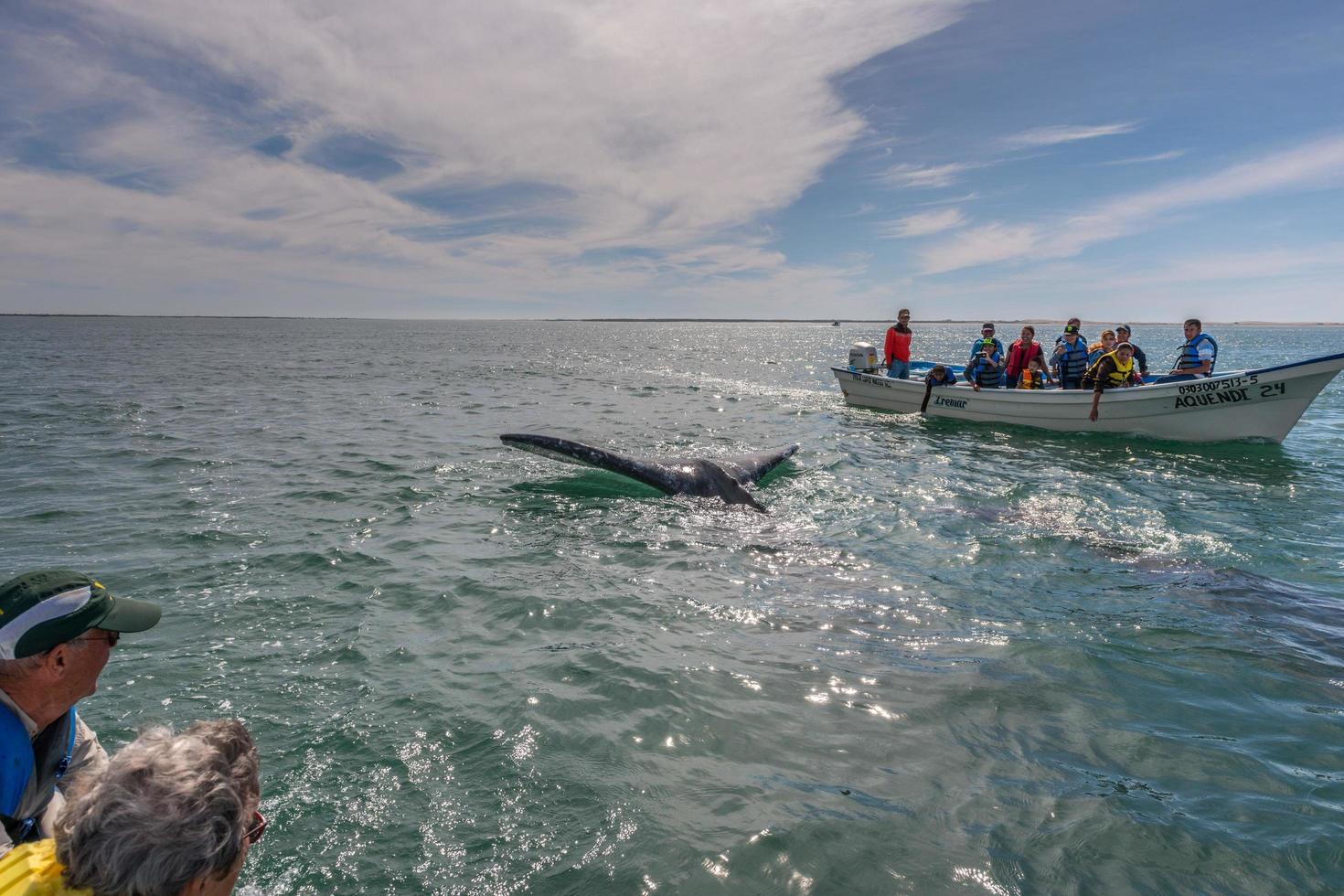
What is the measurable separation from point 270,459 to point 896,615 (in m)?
12.4

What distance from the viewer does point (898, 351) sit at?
25125mm

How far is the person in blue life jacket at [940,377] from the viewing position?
74.9 feet

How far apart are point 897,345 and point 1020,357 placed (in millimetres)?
3993

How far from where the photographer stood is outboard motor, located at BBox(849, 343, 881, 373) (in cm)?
2600

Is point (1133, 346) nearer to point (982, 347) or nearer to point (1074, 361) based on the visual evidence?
point (1074, 361)


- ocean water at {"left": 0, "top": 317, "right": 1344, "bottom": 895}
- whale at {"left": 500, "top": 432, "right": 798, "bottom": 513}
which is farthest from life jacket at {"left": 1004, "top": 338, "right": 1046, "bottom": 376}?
whale at {"left": 500, "top": 432, "right": 798, "bottom": 513}

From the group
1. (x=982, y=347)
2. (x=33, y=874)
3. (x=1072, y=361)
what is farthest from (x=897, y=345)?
(x=33, y=874)

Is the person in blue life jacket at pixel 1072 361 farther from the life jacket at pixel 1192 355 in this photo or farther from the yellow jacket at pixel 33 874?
the yellow jacket at pixel 33 874

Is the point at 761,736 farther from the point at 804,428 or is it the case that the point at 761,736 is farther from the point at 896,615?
the point at 804,428

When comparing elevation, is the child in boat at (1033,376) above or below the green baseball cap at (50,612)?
above

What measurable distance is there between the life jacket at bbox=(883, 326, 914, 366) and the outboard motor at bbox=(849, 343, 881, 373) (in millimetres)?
656

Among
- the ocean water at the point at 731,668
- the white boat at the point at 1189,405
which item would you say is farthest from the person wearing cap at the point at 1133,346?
the ocean water at the point at 731,668

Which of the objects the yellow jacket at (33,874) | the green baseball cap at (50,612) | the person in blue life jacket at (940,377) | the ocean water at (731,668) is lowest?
the ocean water at (731,668)

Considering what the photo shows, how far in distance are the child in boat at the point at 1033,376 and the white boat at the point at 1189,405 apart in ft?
5.73
